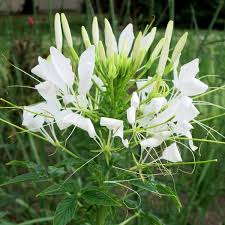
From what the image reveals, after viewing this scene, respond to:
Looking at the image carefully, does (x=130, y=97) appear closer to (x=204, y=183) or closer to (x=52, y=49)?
(x=52, y=49)

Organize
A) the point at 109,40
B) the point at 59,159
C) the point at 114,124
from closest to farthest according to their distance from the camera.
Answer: the point at 114,124 < the point at 109,40 < the point at 59,159

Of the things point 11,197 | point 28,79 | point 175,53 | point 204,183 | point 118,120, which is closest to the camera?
point 118,120

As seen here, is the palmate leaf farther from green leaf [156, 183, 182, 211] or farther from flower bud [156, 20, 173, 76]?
flower bud [156, 20, 173, 76]

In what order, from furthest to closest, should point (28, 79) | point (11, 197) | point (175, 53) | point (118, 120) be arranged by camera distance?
1. point (28, 79)
2. point (11, 197)
3. point (175, 53)
4. point (118, 120)

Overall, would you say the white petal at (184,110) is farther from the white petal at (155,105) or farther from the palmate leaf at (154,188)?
the palmate leaf at (154,188)

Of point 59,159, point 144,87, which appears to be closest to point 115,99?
point 144,87

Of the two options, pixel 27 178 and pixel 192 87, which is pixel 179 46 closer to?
pixel 192 87

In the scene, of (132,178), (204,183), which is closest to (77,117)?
(132,178)

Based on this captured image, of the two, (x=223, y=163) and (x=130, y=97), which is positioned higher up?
(x=130, y=97)
